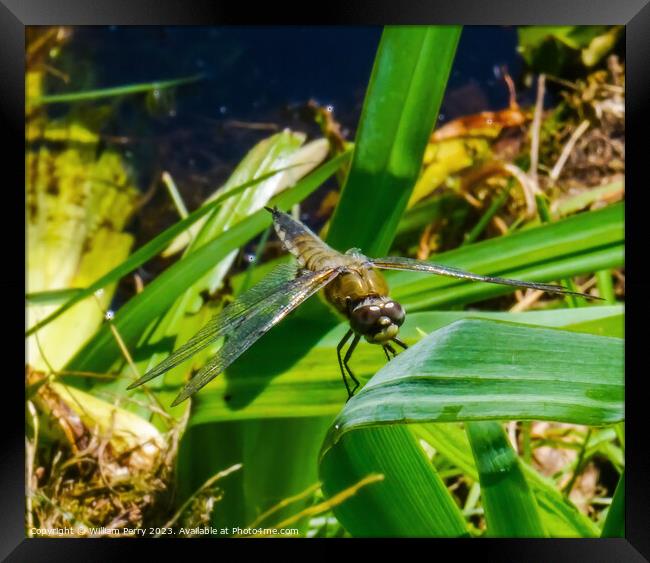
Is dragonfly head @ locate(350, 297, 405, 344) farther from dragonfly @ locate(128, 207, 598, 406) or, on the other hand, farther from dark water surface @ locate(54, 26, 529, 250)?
dark water surface @ locate(54, 26, 529, 250)

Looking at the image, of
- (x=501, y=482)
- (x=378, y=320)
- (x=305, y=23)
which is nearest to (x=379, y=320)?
(x=378, y=320)

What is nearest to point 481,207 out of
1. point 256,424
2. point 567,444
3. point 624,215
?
point 624,215

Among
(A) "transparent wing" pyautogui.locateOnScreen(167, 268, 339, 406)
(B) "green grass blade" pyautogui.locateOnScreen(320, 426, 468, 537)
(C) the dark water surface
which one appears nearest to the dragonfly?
(A) "transparent wing" pyautogui.locateOnScreen(167, 268, 339, 406)

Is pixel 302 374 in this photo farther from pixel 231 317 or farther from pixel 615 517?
pixel 615 517

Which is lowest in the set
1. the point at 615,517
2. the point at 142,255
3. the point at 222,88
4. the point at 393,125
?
the point at 615,517

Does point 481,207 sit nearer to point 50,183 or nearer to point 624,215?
point 624,215

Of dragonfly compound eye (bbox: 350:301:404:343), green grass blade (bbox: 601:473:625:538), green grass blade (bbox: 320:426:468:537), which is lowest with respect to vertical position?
green grass blade (bbox: 601:473:625:538)
